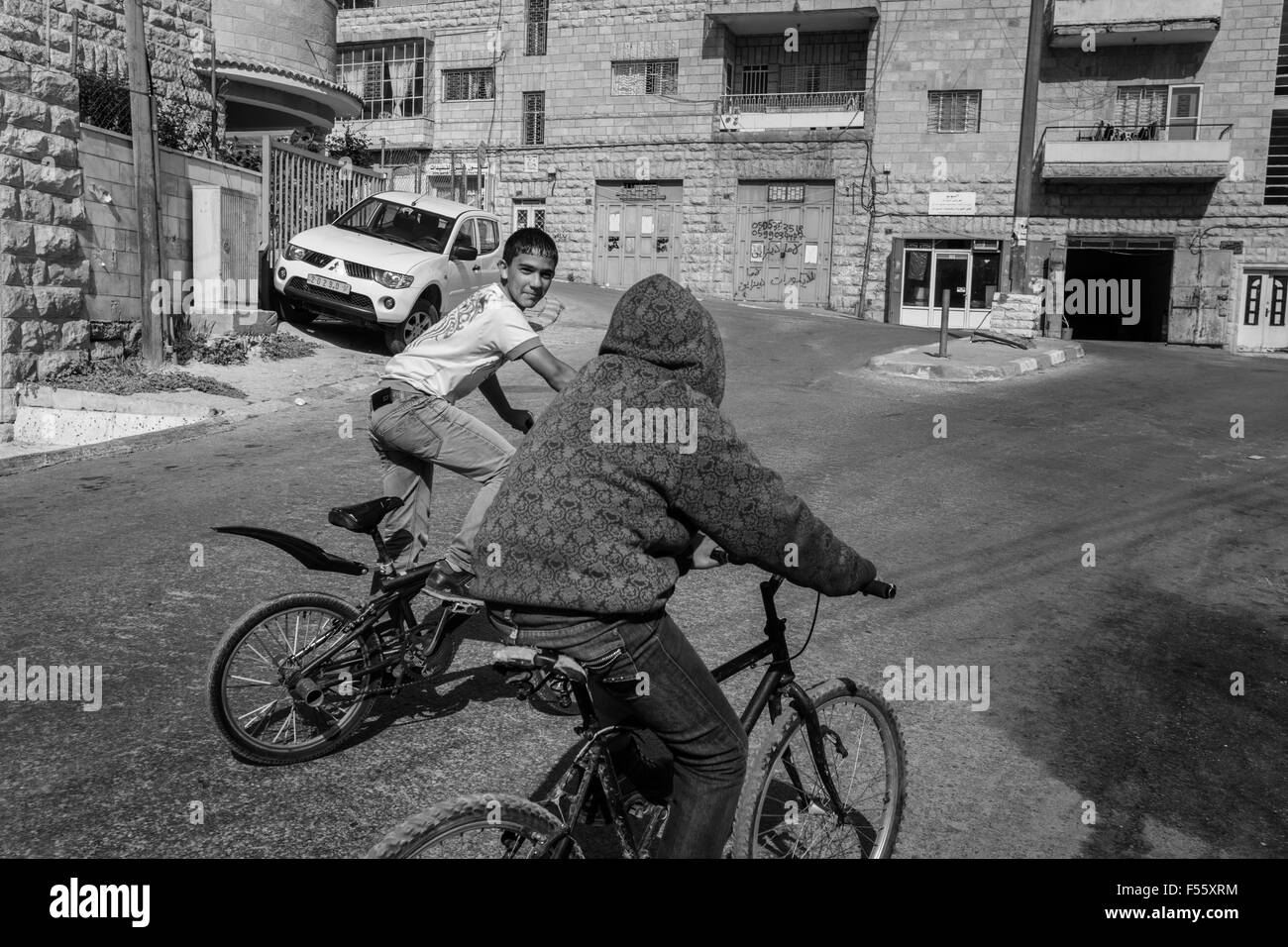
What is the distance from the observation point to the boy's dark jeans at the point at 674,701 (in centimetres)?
268

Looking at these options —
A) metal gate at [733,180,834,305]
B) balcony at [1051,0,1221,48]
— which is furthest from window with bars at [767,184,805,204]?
balcony at [1051,0,1221,48]

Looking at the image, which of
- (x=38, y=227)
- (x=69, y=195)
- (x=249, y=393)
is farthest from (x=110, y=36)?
(x=249, y=393)

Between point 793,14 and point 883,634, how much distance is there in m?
28.9

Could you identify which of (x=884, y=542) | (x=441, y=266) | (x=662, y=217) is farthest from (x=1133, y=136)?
(x=884, y=542)

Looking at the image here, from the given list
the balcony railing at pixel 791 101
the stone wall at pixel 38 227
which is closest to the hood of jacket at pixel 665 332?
the stone wall at pixel 38 227

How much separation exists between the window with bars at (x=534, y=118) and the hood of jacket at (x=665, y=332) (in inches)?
1308

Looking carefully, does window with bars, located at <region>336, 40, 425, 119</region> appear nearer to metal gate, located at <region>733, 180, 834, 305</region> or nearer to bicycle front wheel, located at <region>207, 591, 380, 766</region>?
metal gate, located at <region>733, 180, 834, 305</region>

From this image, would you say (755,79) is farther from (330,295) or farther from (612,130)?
(330,295)

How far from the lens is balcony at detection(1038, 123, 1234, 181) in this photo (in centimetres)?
2786

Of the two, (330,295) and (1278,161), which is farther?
(1278,161)

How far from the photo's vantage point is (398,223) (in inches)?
622

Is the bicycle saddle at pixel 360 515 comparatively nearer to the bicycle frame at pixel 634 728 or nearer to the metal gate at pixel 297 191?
the bicycle frame at pixel 634 728

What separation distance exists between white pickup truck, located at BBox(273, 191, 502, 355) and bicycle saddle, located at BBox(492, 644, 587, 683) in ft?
37.0
